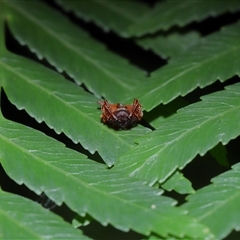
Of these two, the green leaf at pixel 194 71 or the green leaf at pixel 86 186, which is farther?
the green leaf at pixel 194 71

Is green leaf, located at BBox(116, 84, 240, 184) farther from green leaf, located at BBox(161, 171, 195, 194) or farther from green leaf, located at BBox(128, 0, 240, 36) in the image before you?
green leaf, located at BBox(128, 0, 240, 36)

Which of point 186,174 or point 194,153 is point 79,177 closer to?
point 194,153

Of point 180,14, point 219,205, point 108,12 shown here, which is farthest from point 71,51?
point 219,205

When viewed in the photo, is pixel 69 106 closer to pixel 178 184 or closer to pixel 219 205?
pixel 178 184

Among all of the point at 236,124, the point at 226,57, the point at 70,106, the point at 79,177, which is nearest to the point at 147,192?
the point at 79,177

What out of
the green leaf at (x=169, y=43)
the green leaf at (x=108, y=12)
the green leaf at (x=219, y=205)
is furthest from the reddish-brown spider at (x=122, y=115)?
the green leaf at (x=108, y=12)

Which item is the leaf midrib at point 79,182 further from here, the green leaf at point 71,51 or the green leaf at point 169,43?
the green leaf at point 169,43
